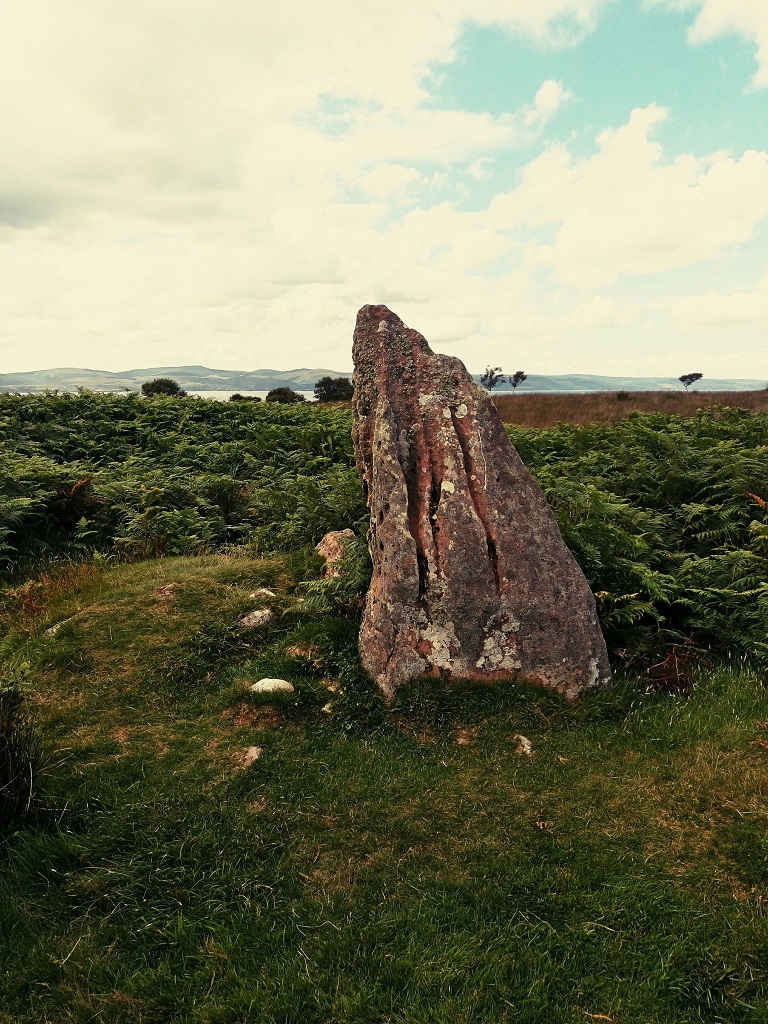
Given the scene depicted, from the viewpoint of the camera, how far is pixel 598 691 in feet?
23.3

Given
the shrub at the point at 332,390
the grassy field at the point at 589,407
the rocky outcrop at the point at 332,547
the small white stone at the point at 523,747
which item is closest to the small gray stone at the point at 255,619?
the rocky outcrop at the point at 332,547

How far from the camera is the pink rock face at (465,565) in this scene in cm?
712

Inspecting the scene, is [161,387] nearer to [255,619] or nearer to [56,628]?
[56,628]

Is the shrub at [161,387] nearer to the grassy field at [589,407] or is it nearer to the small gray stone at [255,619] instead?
the grassy field at [589,407]

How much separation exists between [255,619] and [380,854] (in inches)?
170

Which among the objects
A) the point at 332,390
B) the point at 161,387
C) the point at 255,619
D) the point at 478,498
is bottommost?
the point at 255,619

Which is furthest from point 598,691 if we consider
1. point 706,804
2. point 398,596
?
point 398,596

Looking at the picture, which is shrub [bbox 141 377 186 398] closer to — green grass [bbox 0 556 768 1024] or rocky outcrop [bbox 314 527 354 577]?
rocky outcrop [bbox 314 527 354 577]

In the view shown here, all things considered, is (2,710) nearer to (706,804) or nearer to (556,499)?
(706,804)

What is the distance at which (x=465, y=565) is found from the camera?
7.25 metres

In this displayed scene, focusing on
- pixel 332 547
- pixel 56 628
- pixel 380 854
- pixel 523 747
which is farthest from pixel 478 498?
pixel 56 628

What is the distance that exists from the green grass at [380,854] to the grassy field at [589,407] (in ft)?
66.4

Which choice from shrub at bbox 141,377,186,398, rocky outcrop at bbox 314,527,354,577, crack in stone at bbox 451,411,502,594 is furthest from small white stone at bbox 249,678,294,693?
shrub at bbox 141,377,186,398

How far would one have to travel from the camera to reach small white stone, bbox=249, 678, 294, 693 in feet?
23.5
